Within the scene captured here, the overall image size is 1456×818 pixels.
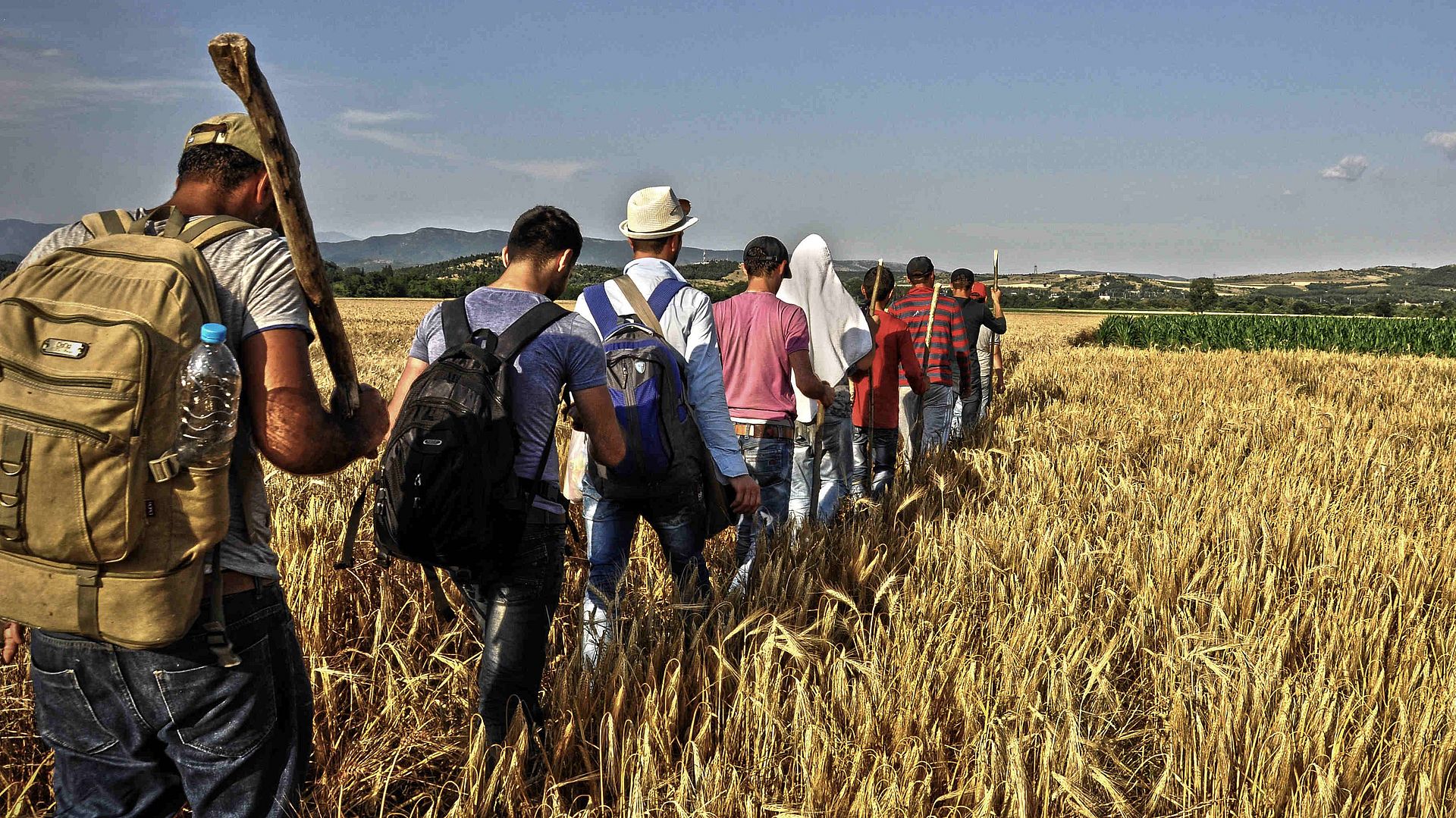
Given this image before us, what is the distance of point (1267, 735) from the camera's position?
8.05ft

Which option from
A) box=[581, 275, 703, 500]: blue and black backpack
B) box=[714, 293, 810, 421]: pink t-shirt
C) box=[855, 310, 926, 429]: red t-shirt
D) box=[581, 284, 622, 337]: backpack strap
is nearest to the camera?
box=[581, 275, 703, 500]: blue and black backpack

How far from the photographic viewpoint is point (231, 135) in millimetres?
1617

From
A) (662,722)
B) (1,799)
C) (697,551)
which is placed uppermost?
(697,551)

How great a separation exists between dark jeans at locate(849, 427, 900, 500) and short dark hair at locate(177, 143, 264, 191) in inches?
182

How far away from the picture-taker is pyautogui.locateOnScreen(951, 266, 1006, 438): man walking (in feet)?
28.5

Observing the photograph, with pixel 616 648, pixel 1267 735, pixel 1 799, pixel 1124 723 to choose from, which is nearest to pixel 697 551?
pixel 616 648

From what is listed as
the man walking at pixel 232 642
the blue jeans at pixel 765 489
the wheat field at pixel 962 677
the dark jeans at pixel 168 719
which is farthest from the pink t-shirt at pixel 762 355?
the dark jeans at pixel 168 719

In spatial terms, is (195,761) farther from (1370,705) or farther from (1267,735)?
(1370,705)

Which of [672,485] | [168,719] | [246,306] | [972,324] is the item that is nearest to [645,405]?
[672,485]

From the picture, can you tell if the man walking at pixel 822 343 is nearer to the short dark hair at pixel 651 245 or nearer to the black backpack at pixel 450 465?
the short dark hair at pixel 651 245

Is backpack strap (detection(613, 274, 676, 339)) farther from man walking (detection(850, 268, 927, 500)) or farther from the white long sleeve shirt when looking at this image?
man walking (detection(850, 268, 927, 500))

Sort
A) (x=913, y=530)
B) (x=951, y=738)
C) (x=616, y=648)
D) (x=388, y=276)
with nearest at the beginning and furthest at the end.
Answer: (x=951, y=738), (x=616, y=648), (x=913, y=530), (x=388, y=276)

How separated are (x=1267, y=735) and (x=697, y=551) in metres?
1.82

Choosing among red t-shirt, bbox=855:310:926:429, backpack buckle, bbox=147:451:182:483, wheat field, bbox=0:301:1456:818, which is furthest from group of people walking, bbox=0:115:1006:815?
red t-shirt, bbox=855:310:926:429
